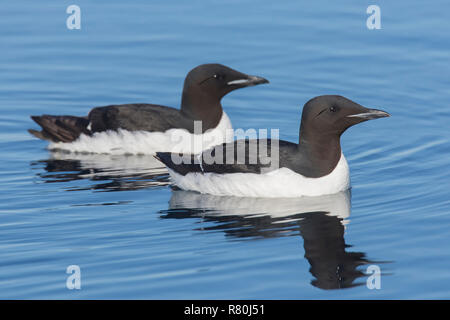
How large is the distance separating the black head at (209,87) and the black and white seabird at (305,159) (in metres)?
1.85

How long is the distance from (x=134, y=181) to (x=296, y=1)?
279 inches

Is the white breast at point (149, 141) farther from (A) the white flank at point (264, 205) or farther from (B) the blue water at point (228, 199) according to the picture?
(A) the white flank at point (264, 205)

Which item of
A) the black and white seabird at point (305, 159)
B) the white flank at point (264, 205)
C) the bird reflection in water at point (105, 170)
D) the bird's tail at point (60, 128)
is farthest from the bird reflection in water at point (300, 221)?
the bird's tail at point (60, 128)

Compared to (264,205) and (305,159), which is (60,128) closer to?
(264,205)

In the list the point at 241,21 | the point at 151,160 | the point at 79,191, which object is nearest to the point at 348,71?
the point at 241,21

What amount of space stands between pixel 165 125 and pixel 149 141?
268 millimetres

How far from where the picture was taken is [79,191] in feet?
35.3

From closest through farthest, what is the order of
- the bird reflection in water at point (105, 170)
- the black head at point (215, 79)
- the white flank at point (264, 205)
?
1. the white flank at point (264, 205)
2. the bird reflection in water at point (105, 170)
3. the black head at point (215, 79)

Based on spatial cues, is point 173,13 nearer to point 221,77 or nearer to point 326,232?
point 221,77

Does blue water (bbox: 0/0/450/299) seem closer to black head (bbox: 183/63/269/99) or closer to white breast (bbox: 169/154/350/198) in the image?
white breast (bbox: 169/154/350/198)

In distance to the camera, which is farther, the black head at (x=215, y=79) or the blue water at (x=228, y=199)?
the black head at (x=215, y=79)

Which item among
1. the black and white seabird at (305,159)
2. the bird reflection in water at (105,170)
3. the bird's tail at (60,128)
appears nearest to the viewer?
the black and white seabird at (305,159)

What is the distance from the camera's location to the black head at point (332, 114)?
999 centimetres
